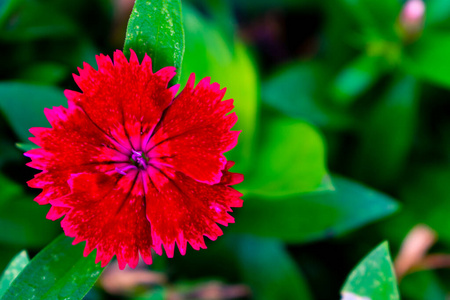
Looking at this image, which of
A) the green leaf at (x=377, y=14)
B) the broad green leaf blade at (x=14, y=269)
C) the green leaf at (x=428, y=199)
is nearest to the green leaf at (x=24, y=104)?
the broad green leaf blade at (x=14, y=269)

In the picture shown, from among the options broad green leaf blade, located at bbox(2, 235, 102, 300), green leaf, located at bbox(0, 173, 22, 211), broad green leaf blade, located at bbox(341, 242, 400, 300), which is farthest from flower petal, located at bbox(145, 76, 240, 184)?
green leaf, located at bbox(0, 173, 22, 211)

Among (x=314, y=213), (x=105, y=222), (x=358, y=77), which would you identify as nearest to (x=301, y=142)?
(x=314, y=213)

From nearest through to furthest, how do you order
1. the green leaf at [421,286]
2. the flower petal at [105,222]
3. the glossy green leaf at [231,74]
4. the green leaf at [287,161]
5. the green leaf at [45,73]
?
the flower petal at [105,222] < the green leaf at [287,161] < the glossy green leaf at [231,74] < the green leaf at [45,73] < the green leaf at [421,286]

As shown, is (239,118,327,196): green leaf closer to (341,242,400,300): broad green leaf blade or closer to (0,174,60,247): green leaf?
(341,242,400,300): broad green leaf blade

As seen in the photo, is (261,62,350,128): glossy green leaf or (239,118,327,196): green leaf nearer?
(239,118,327,196): green leaf

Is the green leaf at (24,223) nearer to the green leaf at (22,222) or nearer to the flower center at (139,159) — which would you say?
the green leaf at (22,222)

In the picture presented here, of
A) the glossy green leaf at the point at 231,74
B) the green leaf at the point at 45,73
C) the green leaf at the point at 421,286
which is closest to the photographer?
the glossy green leaf at the point at 231,74

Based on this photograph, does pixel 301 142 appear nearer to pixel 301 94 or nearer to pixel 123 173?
pixel 301 94

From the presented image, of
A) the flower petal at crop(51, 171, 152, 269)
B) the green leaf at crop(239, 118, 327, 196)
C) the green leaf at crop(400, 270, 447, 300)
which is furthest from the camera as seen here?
the green leaf at crop(400, 270, 447, 300)
